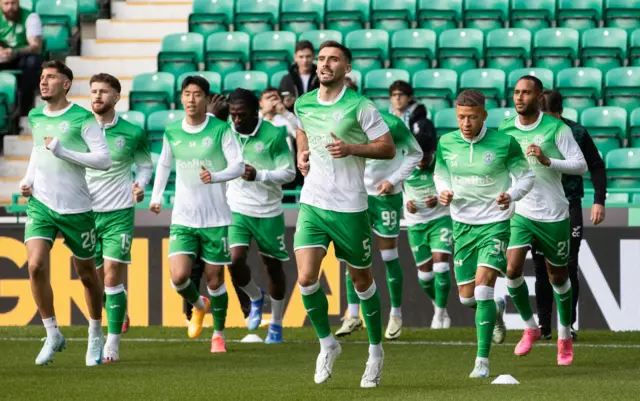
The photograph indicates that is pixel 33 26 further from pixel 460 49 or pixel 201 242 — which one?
pixel 201 242

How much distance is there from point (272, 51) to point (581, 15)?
4.23m

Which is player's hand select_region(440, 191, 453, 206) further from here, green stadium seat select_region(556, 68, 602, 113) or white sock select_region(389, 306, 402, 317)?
green stadium seat select_region(556, 68, 602, 113)

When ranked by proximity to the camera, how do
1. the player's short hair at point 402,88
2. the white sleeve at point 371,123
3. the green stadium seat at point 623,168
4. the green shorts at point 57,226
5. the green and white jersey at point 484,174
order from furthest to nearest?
the green stadium seat at point 623,168 → the player's short hair at point 402,88 → the green shorts at point 57,226 → the green and white jersey at point 484,174 → the white sleeve at point 371,123

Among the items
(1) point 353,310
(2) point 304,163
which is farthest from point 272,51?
(2) point 304,163

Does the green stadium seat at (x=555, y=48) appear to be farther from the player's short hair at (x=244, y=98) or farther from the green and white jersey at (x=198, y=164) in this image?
the green and white jersey at (x=198, y=164)

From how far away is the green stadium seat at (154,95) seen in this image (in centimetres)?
1705

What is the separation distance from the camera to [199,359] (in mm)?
10695

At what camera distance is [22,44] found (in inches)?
683

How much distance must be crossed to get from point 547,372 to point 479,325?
2.65 feet

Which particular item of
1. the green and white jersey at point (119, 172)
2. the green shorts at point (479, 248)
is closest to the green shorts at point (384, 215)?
the green and white jersey at point (119, 172)

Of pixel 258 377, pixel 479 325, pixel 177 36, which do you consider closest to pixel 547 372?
pixel 479 325

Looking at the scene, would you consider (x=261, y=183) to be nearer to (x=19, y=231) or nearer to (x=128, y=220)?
(x=128, y=220)

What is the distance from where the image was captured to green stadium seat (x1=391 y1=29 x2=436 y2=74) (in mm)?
17391

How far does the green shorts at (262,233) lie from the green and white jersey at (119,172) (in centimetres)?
120
